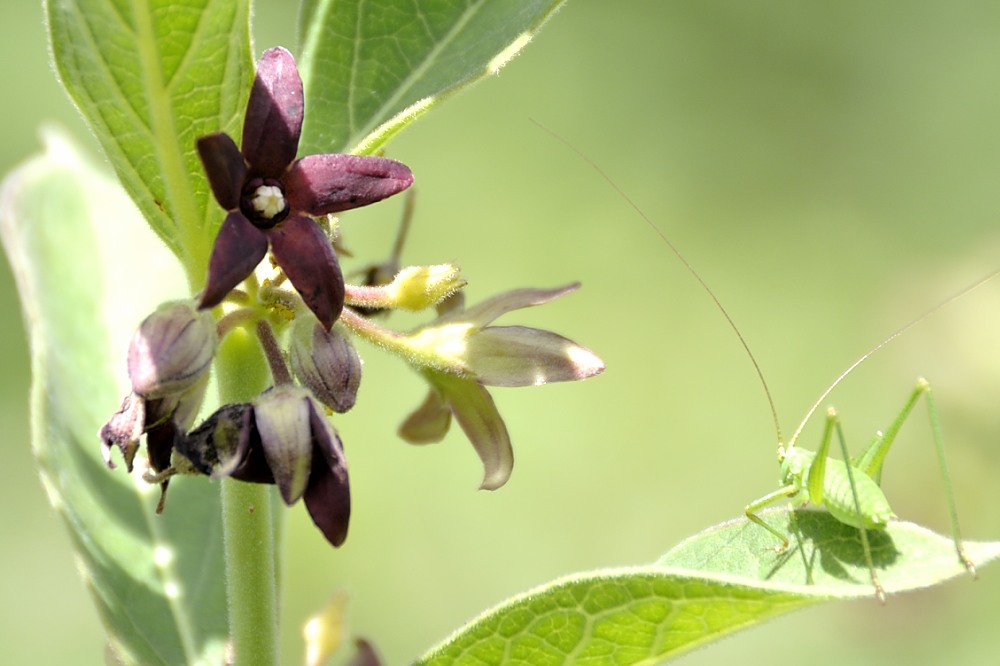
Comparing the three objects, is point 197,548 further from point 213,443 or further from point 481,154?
point 481,154

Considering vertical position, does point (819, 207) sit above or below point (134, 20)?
above

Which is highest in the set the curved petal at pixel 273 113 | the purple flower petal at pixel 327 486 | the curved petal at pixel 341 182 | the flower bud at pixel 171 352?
the curved petal at pixel 273 113

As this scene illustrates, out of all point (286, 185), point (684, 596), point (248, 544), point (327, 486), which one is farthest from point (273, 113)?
point (684, 596)

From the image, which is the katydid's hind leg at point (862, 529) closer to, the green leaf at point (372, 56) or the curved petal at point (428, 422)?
the curved petal at point (428, 422)

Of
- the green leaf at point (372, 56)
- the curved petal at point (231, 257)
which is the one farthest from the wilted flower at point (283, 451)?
the green leaf at point (372, 56)

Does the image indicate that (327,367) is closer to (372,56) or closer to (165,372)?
(165,372)

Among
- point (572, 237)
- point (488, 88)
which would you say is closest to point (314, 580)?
point (572, 237)

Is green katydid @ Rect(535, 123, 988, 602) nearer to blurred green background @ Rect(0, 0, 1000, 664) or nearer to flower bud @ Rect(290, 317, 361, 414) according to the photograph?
flower bud @ Rect(290, 317, 361, 414)

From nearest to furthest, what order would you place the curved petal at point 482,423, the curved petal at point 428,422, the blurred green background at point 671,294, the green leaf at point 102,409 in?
the curved petal at point 482,423 → the curved petal at point 428,422 → the green leaf at point 102,409 → the blurred green background at point 671,294
